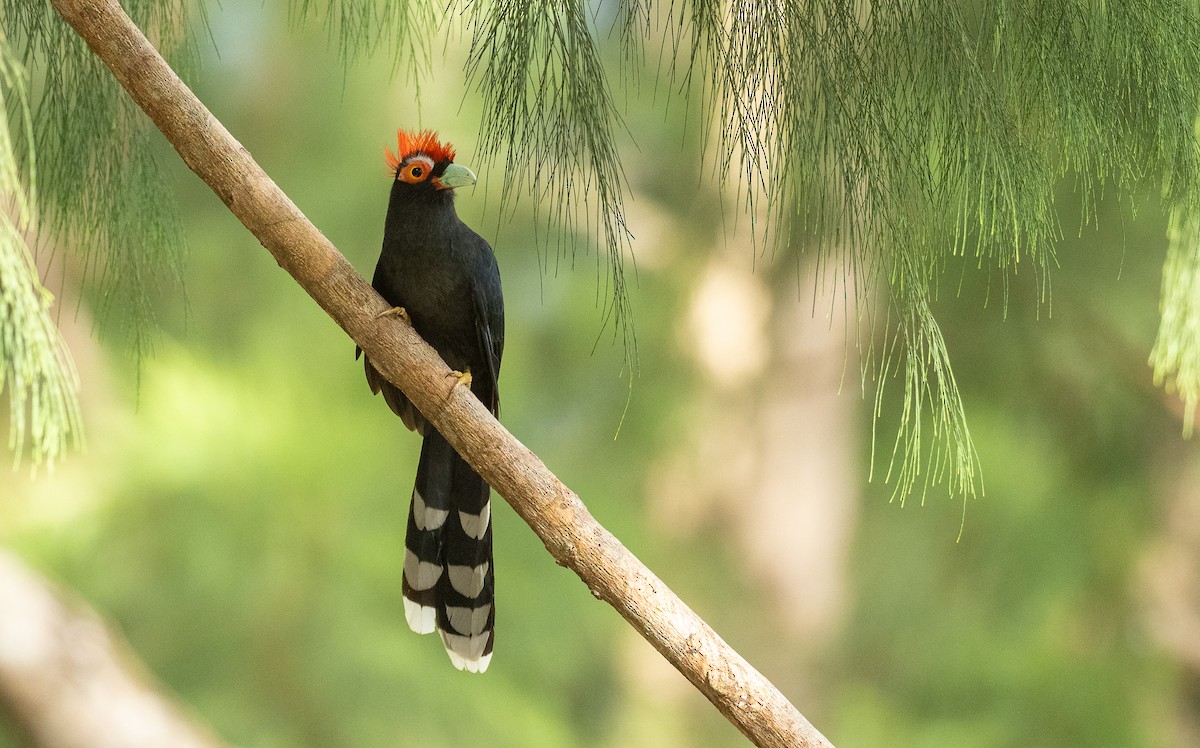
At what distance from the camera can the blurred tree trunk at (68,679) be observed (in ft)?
9.72

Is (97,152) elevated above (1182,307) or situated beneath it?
situated beneath

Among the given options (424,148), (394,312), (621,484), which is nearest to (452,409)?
(394,312)

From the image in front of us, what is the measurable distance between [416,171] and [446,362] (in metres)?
0.32

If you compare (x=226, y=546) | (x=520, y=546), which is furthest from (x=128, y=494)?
(x=520, y=546)

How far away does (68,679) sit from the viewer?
3035 mm

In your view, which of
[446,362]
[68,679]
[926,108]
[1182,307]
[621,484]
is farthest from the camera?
[621,484]

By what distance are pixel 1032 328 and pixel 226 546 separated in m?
2.80

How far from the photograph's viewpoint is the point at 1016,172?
126cm

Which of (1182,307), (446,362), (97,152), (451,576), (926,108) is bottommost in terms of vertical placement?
(451,576)

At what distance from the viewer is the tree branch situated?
4.22 ft

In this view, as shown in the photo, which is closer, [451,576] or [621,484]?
[451,576]

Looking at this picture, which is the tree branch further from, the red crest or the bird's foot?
the red crest

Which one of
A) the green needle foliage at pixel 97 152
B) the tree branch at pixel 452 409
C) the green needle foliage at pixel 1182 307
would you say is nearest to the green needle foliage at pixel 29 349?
the tree branch at pixel 452 409

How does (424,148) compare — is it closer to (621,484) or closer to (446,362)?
(446,362)
